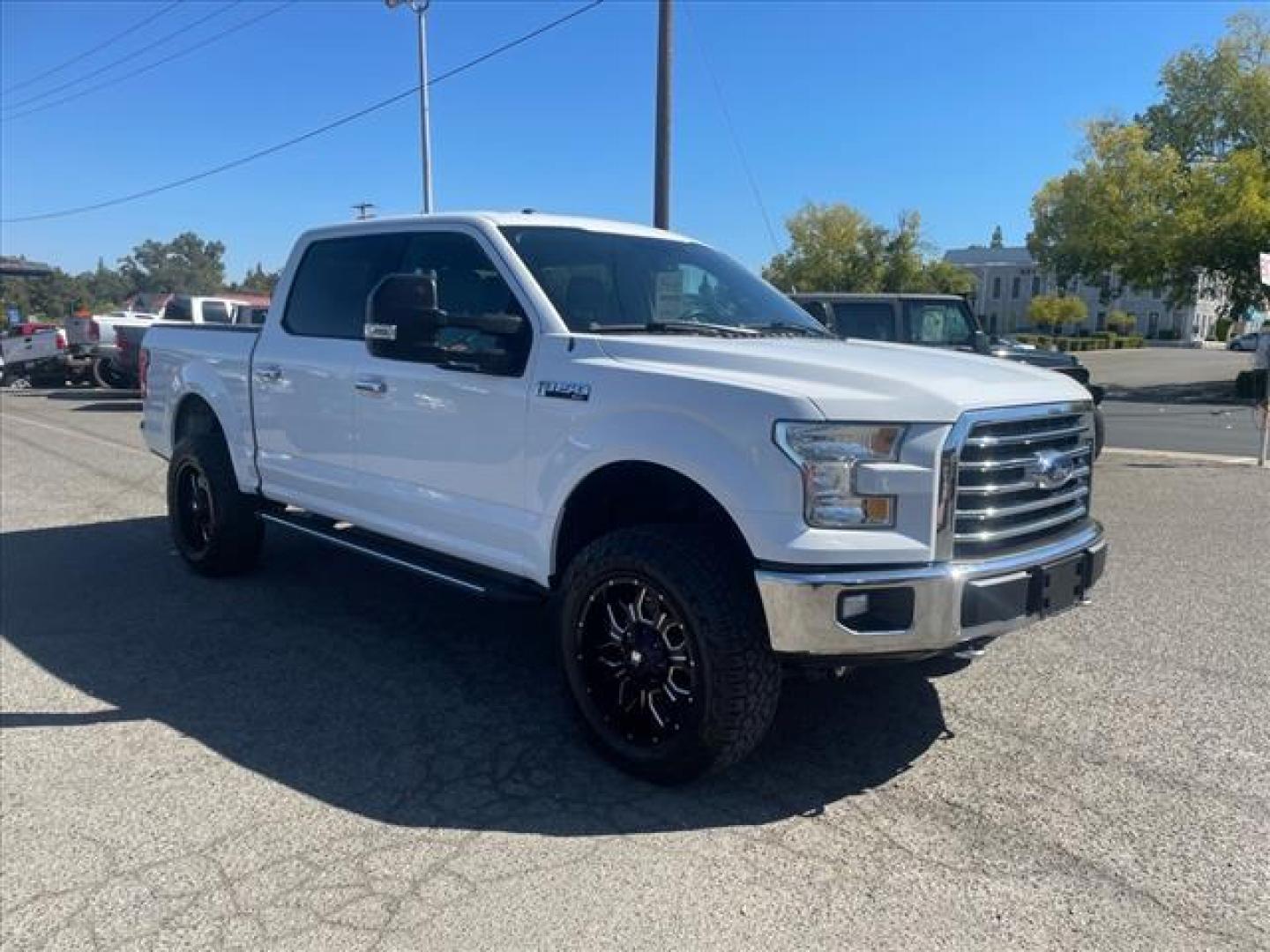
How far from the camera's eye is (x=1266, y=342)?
1275 centimetres

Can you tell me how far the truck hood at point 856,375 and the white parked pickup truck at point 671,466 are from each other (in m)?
0.01

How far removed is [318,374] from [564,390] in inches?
76.5

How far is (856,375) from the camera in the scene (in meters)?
3.35

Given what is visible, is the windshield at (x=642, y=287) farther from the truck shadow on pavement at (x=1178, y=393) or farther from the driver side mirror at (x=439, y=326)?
the truck shadow on pavement at (x=1178, y=393)

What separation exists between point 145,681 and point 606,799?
239 cm

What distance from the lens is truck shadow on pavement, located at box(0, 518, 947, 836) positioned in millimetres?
3498

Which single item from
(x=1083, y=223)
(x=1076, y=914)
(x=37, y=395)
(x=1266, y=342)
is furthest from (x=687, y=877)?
(x=1083, y=223)

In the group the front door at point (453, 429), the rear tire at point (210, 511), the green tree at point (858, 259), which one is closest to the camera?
the front door at point (453, 429)

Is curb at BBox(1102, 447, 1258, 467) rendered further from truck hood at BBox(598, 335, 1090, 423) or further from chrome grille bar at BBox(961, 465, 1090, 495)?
chrome grille bar at BBox(961, 465, 1090, 495)

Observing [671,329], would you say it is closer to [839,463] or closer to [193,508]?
[839,463]

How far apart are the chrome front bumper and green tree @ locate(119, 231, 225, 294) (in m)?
104

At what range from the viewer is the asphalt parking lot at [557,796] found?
110 inches

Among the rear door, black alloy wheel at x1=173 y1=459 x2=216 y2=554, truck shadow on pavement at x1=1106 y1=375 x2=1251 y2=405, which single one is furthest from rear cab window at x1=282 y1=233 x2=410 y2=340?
truck shadow on pavement at x1=1106 y1=375 x2=1251 y2=405

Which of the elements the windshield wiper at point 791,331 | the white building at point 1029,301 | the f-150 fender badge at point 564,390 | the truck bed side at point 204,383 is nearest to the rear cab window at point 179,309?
the truck bed side at point 204,383
